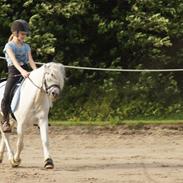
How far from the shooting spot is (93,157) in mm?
11961

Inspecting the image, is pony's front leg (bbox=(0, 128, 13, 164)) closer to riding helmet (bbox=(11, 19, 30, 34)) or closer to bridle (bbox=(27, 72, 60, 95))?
bridle (bbox=(27, 72, 60, 95))

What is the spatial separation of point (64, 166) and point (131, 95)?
27.5 ft

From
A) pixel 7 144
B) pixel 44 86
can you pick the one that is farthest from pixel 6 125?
pixel 44 86

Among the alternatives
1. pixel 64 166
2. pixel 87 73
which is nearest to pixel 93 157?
pixel 64 166

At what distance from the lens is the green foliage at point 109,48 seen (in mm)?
18125

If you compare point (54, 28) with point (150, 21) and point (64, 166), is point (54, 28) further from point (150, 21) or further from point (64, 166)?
point (64, 166)

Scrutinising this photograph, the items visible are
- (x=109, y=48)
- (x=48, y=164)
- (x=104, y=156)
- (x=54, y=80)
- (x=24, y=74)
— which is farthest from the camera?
(x=109, y=48)

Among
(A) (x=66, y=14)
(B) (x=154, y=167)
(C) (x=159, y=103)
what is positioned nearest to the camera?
(B) (x=154, y=167)

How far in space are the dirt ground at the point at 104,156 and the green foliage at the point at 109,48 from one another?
2.57 meters

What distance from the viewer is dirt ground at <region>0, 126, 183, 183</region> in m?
9.50

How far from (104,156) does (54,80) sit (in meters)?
2.58

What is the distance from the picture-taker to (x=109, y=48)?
20.0 meters

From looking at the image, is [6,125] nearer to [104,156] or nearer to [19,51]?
[19,51]

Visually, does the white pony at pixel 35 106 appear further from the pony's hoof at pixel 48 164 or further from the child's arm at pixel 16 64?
the child's arm at pixel 16 64
